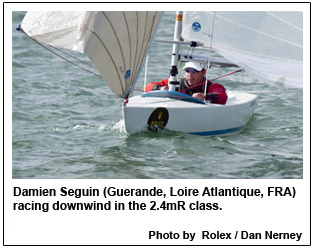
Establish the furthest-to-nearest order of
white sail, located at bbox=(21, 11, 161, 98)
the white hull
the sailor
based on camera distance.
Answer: the sailor, the white hull, white sail, located at bbox=(21, 11, 161, 98)

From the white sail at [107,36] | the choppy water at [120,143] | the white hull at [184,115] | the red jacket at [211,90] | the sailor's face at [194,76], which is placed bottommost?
the choppy water at [120,143]

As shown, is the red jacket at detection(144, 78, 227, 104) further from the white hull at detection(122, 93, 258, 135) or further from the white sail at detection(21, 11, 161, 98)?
the white sail at detection(21, 11, 161, 98)

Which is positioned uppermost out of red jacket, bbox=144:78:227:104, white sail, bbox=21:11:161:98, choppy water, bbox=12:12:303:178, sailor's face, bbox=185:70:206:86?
white sail, bbox=21:11:161:98

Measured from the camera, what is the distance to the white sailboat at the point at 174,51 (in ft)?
18.8

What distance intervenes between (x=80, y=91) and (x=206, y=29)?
287 cm

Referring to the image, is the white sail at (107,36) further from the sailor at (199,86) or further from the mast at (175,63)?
the sailor at (199,86)

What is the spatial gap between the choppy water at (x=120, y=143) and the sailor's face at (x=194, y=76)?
722 mm

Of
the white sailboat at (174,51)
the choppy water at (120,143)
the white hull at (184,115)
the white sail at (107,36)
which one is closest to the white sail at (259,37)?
the white sailboat at (174,51)

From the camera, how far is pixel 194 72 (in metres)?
6.86

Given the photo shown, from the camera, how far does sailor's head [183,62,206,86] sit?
22.5 feet

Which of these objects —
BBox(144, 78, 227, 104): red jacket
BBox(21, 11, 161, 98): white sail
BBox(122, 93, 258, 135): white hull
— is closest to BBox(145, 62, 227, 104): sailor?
BBox(144, 78, 227, 104): red jacket

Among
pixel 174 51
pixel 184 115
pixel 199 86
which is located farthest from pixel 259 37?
pixel 184 115

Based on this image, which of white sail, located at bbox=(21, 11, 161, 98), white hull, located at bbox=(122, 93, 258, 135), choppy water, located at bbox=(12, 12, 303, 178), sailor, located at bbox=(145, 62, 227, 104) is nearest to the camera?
choppy water, located at bbox=(12, 12, 303, 178)
